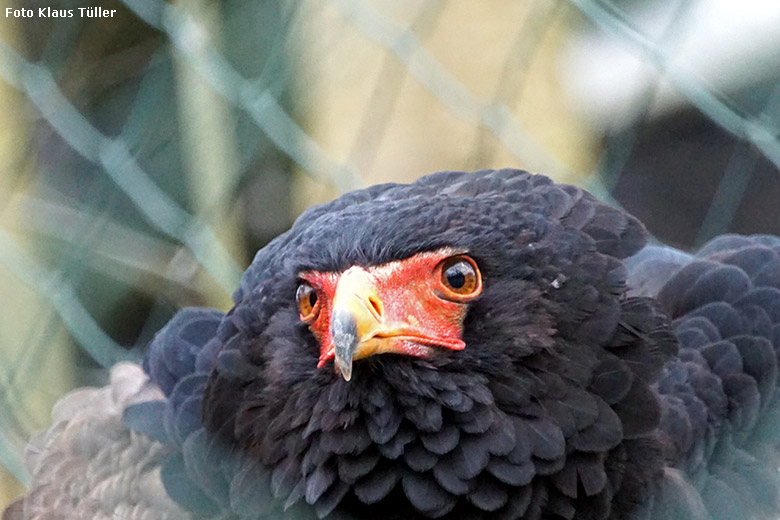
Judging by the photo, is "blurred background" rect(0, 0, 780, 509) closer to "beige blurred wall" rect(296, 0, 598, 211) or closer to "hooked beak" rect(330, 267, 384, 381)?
"beige blurred wall" rect(296, 0, 598, 211)

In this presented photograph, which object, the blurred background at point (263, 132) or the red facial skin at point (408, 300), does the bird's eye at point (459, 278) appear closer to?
the red facial skin at point (408, 300)

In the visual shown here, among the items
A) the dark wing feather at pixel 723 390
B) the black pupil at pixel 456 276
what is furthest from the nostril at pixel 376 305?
the dark wing feather at pixel 723 390

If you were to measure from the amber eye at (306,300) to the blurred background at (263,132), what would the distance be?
0.79m

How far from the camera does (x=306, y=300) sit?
131 centimetres

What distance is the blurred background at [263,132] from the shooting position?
2.13 metres

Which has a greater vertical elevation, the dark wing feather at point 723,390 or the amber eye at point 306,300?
the dark wing feather at point 723,390

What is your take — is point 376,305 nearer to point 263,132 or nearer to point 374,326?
point 374,326

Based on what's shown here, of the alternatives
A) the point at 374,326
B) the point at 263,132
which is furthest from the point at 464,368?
the point at 263,132

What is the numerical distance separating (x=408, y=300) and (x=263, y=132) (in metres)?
1.22

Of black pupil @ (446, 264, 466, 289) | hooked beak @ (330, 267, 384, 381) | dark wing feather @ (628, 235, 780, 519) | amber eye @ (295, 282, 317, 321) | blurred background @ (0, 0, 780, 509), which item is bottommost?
hooked beak @ (330, 267, 384, 381)

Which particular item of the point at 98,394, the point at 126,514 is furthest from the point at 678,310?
the point at 98,394

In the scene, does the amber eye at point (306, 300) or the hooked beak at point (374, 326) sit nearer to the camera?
the hooked beak at point (374, 326)

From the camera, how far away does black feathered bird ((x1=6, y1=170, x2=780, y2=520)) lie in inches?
48.4

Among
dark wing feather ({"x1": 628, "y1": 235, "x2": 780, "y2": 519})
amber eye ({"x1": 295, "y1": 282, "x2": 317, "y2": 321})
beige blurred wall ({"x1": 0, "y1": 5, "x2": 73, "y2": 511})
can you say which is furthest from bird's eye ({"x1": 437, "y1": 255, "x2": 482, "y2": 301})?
beige blurred wall ({"x1": 0, "y1": 5, "x2": 73, "y2": 511})
